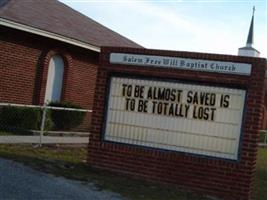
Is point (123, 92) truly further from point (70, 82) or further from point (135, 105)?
point (70, 82)

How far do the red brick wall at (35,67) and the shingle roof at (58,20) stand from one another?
47 centimetres

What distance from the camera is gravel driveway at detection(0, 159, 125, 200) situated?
29.8ft

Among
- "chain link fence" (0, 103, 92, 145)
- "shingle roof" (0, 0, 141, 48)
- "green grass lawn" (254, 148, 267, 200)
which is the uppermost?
"shingle roof" (0, 0, 141, 48)

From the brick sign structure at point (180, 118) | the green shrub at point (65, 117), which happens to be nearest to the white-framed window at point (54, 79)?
the green shrub at point (65, 117)

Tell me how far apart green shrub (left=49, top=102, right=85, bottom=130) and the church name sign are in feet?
24.1

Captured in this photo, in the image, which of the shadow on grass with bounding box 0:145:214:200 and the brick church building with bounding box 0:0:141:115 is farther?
the brick church building with bounding box 0:0:141:115

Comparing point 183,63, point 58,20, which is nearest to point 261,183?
point 183,63

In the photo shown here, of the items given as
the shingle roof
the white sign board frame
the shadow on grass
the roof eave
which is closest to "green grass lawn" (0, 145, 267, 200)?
the shadow on grass

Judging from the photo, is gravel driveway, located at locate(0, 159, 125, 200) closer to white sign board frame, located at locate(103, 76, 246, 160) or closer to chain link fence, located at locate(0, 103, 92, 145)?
white sign board frame, located at locate(103, 76, 246, 160)

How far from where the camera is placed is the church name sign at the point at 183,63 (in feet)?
38.1

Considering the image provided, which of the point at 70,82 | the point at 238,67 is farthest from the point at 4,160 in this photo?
the point at 70,82

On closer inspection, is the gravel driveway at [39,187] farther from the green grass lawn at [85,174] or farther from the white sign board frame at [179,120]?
the white sign board frame at [179,120]

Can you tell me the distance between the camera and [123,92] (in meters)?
12.9

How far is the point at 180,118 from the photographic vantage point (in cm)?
1233
